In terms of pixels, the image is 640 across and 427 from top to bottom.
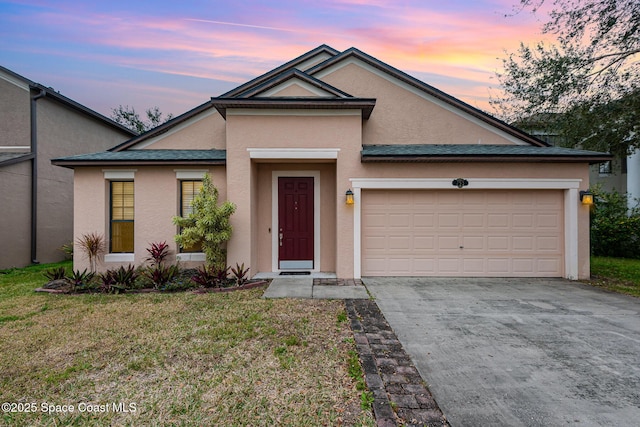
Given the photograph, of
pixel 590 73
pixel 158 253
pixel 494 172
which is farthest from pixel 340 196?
pixel 590 73

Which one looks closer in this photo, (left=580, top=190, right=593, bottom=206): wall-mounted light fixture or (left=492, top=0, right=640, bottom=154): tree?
(left=580, top=190, right=593, bottom=206): wall-mounted light fixture

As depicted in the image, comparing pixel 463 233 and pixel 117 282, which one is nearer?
pixel 117 282

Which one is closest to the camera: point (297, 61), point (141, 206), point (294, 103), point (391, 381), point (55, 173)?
point (391, 381)

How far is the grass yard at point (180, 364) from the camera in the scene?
2.65 meters

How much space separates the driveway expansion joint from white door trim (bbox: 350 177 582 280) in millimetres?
3402

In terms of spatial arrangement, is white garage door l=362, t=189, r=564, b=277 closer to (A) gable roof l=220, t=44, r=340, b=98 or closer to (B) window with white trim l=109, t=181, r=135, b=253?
(A) gable roof l=220, t=44, r=340, b=98

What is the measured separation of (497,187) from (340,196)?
417 centimetres

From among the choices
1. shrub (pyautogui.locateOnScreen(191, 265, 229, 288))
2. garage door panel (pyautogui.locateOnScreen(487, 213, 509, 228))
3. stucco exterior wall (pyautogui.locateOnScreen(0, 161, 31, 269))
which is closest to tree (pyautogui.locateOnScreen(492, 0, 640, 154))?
garage door panel (pyautogui.locateOnScreen(487, 213, 509, 228))

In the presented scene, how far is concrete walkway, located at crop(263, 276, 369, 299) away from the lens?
619 centimetres

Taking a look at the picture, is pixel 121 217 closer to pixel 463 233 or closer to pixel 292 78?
pixel 292 78

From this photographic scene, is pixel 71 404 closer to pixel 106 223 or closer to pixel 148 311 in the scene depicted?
pixel 148 311

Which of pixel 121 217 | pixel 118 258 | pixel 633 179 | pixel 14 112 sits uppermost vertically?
pixel 14 112

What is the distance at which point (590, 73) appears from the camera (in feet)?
30.7

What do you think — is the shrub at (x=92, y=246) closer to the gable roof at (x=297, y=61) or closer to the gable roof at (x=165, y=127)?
the gable roof at (x=165, y=127)
